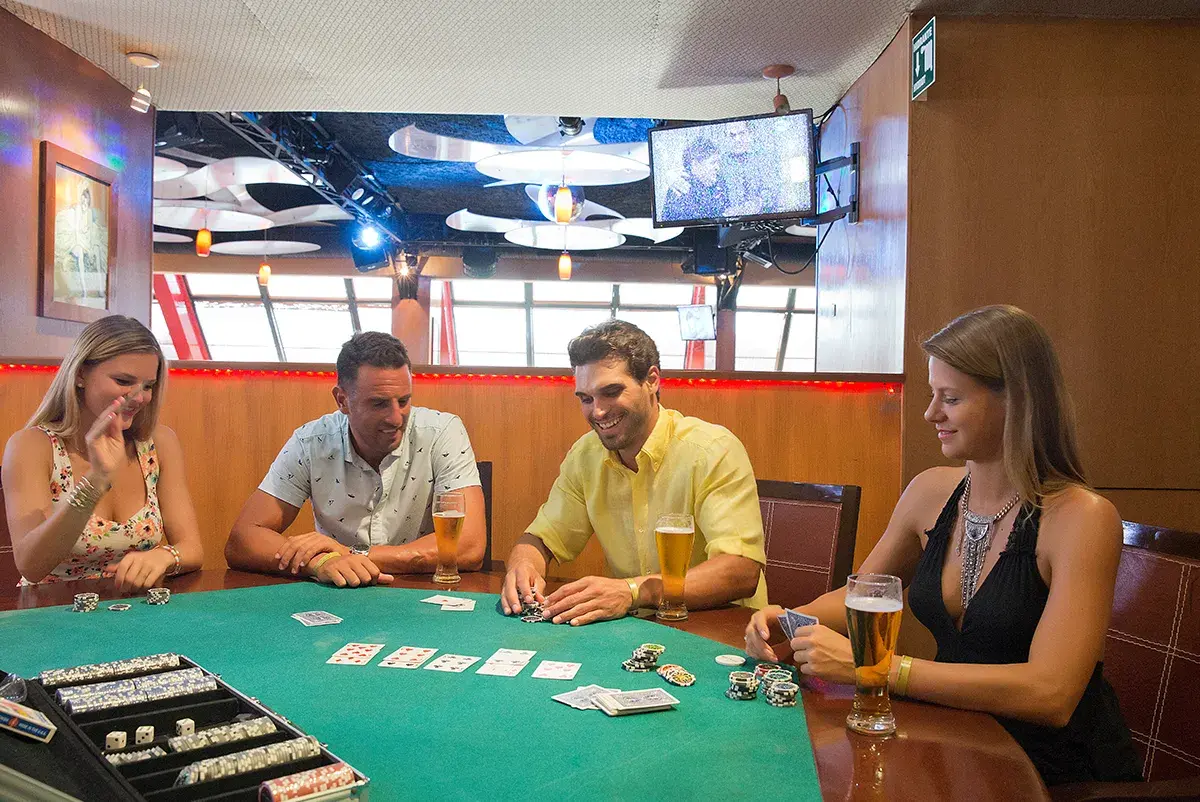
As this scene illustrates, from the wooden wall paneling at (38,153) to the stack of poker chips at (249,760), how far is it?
3.84 m

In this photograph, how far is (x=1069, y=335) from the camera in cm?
385

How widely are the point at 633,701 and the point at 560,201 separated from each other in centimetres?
663

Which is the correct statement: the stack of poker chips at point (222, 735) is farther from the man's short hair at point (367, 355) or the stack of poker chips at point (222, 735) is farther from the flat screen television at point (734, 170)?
the flat screen television at point (734, 170)

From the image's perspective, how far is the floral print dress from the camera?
239 centimetres

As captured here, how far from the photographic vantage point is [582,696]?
4.39 ft

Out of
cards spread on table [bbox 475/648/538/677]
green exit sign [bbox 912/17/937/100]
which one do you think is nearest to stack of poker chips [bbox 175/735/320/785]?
cards spread on table [bbox 475/648/538/677]

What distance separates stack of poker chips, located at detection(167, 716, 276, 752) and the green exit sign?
3575 millimetres

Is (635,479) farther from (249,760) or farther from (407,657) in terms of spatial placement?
(249,760)

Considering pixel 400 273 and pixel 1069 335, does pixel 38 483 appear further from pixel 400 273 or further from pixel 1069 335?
pixel 400 273

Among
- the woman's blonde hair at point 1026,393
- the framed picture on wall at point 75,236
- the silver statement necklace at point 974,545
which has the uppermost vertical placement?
the framed picture on wall at point 75,236

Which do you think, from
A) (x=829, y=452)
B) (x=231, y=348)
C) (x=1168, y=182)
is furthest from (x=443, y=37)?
(x=231, y=348)

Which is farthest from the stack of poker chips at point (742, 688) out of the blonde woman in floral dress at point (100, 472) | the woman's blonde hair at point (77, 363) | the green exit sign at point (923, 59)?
the green exit sign at point (923, 59)

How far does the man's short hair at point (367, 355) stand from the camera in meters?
2.72

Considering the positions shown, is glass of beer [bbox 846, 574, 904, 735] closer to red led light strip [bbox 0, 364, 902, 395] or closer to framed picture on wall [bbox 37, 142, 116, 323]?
red led light strip [bbox 0, 364, 902, 395]
